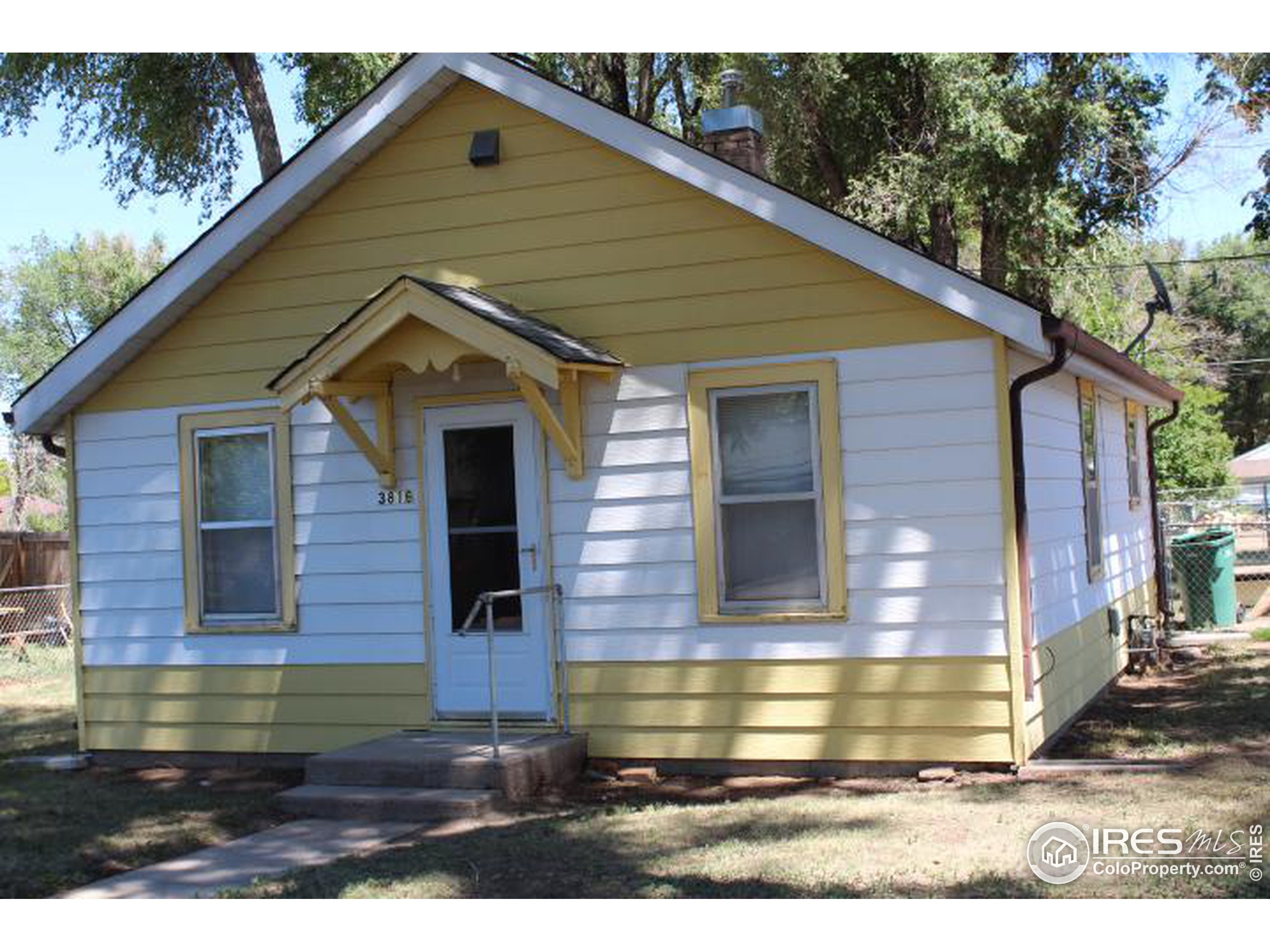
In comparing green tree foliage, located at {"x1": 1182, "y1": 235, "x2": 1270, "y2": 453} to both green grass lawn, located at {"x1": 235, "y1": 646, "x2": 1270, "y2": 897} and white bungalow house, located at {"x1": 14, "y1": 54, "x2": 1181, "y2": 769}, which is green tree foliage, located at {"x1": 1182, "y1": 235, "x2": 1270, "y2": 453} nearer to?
white bungalow house, located at {"x1": 14, "y1": 54, "x2": 1181, "y2": 769}

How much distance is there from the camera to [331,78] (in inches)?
810

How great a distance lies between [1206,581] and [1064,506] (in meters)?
7.51

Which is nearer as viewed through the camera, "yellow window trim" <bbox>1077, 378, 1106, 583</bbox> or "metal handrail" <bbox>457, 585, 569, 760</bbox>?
"metal handrail" <bbox>457, 585, 569, 760</bbox>

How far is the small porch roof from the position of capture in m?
8.51

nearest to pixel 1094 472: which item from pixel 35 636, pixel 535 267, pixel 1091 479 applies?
pixel 1091 479

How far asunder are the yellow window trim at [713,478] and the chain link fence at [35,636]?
11190mm

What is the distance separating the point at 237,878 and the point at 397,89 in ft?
17.8

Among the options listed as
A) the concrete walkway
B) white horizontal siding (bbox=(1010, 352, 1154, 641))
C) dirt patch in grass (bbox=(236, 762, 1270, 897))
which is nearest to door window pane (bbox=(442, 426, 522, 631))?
dirt patch in grass (bbox=(236, 762, 1270, 897))

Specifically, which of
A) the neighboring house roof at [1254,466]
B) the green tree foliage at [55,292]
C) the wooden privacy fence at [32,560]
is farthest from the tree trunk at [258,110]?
the green tree foliage at [55,292]

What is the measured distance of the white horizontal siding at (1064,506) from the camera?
894 centimetres

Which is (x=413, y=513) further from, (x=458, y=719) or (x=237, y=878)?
(x=237, y=878)

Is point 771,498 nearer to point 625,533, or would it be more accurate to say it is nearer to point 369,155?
point 625,533

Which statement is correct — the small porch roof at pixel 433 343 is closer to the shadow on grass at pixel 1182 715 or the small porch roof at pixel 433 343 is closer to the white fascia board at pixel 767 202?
the white fascia board at pixel 767 202

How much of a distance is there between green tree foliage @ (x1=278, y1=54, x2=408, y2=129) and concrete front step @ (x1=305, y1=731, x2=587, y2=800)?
12713mm
